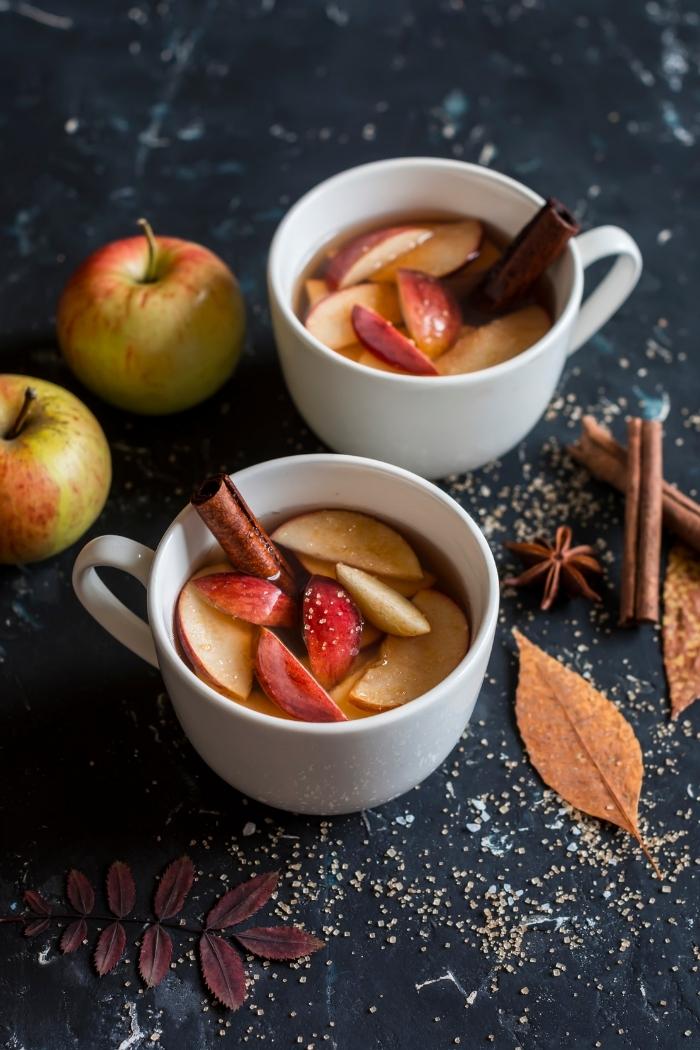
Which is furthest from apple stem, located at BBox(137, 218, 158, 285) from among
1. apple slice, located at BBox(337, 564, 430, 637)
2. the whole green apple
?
apple slice, located at BBox(337, 564, 430, 637)

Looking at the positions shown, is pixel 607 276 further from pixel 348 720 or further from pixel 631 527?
pixel 348 720

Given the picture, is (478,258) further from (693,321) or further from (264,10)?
(264,10)

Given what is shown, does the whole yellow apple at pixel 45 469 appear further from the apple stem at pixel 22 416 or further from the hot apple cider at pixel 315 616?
the hot apple cider at pixel 315 616

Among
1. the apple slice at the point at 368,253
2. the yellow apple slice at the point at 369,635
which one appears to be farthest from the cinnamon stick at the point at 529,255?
the yellow apple slice at the point at 369,635

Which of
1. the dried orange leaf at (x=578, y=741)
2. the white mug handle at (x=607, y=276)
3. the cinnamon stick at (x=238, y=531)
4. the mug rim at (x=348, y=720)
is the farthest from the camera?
the white mug handle at (x=607, y=276)

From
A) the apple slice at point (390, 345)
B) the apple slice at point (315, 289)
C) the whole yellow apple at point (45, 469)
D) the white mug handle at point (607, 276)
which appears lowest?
the whole yellow apple at point (45, 469)

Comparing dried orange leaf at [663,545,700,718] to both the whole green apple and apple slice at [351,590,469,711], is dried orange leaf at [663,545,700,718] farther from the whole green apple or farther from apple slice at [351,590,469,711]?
the whole green apple

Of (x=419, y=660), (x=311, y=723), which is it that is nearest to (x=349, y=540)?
(x=419, y=660)
